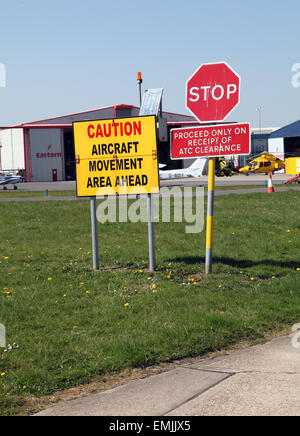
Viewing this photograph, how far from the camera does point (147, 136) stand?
1030cm

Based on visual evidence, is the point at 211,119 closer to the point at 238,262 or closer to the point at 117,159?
the point at 117,159

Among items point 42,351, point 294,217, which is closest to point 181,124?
point 294,217

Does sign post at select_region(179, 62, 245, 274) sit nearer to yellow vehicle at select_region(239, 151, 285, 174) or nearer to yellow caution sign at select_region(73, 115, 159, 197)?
yellow caution sign at select_region(73, 115, 159, 197)

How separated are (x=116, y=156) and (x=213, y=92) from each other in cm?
227

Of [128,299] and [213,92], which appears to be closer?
[128,299]

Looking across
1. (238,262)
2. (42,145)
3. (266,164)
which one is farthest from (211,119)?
(42,145)

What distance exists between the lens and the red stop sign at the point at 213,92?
9.28 meters

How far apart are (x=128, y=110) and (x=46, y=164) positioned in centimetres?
1270

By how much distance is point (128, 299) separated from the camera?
27.2 feet

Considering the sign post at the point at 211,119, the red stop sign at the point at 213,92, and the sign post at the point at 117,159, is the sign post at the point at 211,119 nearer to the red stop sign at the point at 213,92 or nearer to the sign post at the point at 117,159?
the red stop sign at the point at 213,92

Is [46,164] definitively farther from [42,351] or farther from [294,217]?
[42,351]

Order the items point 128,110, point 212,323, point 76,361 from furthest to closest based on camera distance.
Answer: point 128,110, point 212,323, point 76,361

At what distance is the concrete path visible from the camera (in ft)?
14.9
